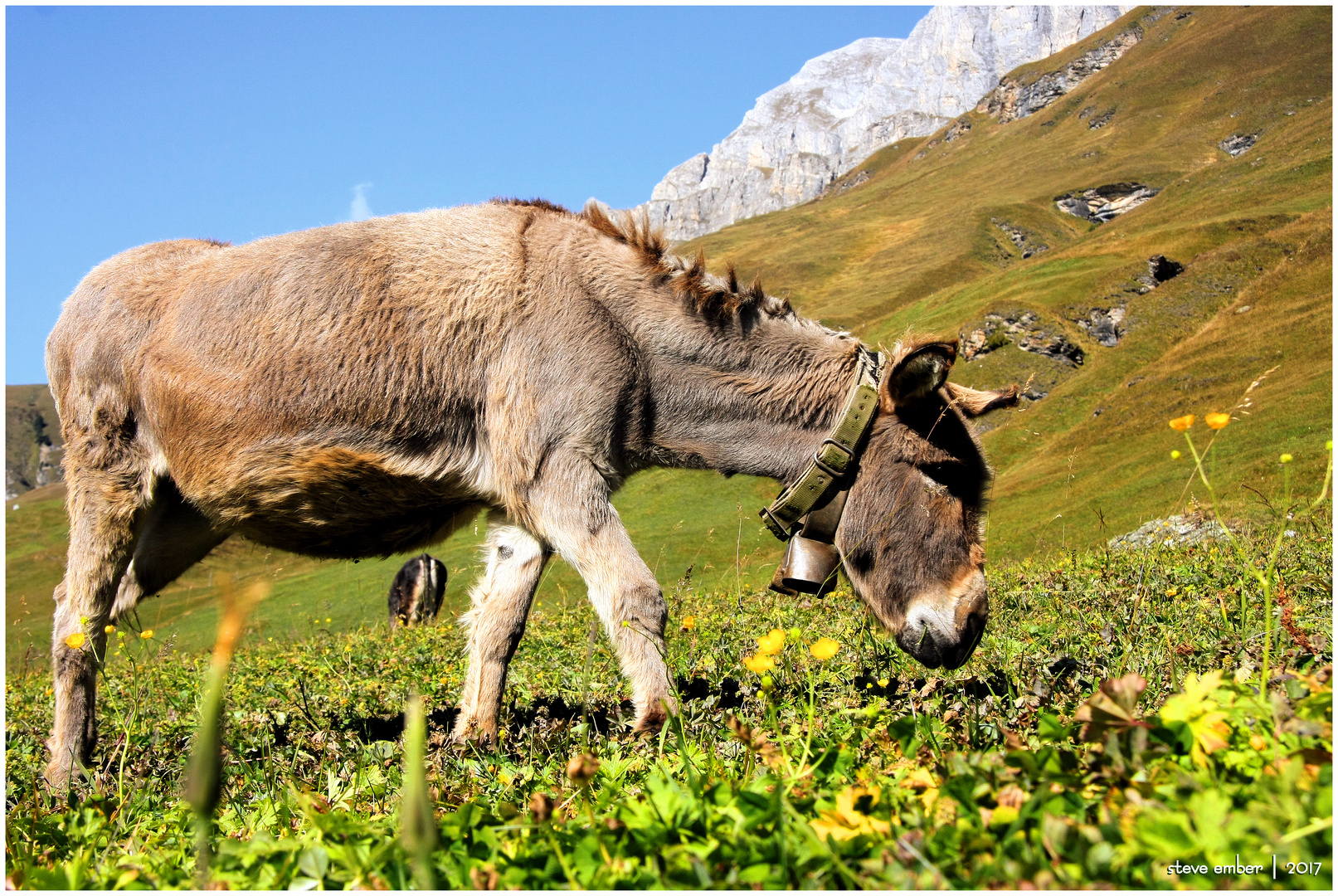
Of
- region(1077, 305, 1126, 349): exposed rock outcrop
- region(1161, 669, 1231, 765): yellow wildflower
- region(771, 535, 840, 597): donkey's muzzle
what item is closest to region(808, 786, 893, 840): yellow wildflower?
region(1161, 669, 1231, 765): yellow wildflower

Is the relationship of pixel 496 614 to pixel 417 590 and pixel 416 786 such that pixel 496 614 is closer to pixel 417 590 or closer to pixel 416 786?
pixel 416 786

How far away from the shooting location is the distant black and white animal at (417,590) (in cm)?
1911

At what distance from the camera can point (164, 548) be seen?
664 cm

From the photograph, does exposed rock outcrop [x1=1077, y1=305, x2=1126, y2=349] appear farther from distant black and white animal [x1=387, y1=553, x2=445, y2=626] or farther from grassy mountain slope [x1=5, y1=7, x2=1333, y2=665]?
distant black and white animal [x1=387, y1=553, x2=445, y2=626]

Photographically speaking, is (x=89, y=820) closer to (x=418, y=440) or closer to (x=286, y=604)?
(x=418, y=440)

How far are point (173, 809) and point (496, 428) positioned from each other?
7.97 feet

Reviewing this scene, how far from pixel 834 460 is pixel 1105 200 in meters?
131

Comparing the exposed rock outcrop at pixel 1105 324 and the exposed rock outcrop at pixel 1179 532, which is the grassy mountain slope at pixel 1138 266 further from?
the exposed rock outcrop at pixel 1179 532

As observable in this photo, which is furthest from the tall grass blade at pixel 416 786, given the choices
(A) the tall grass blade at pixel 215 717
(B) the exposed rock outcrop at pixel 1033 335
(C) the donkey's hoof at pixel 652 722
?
(B) the exposed rock outcrop at pixel 1033 335

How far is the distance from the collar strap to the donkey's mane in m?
0.95

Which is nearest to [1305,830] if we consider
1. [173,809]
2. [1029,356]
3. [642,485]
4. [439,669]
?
[173,809]

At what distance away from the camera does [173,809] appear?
12.5ft

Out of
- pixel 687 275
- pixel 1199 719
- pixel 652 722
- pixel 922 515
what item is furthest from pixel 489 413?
pixel 1199 719

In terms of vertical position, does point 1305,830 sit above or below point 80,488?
below
